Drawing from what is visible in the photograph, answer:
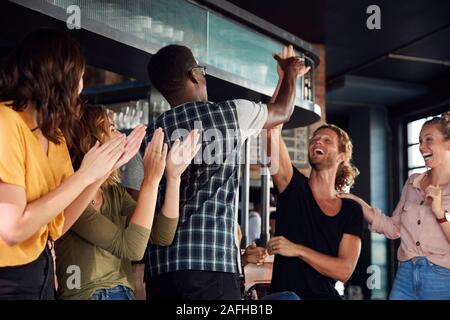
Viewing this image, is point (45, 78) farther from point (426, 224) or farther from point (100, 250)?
point (426, 224)

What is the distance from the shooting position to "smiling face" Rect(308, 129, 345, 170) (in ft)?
6.34

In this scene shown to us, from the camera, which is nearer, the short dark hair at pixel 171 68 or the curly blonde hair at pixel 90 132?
the curly blonde hair at pixel 90 132

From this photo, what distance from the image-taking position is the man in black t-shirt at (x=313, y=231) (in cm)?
169

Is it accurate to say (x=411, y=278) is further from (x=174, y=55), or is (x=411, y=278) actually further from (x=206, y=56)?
(x=206, y=56)

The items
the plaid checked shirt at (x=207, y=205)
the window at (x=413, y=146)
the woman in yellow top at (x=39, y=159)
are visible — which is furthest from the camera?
the window at (x=413, y=146)

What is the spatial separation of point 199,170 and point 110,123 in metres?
0.29

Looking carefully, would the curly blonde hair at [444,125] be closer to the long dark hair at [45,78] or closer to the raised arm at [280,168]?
the raised arm at [280,168]

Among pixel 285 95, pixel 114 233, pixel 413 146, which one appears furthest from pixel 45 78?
pixel 413 146

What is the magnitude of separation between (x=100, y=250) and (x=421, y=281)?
94cm

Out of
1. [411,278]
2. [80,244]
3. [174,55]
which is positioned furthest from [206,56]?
[80,244]

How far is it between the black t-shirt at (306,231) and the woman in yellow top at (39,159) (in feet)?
2.15

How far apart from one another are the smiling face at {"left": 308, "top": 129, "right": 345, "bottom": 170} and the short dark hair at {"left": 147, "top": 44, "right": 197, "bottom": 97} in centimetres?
49

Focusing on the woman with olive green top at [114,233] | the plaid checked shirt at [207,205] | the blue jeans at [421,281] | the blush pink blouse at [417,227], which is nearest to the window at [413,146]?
the blush pink blouse at [417,227]
